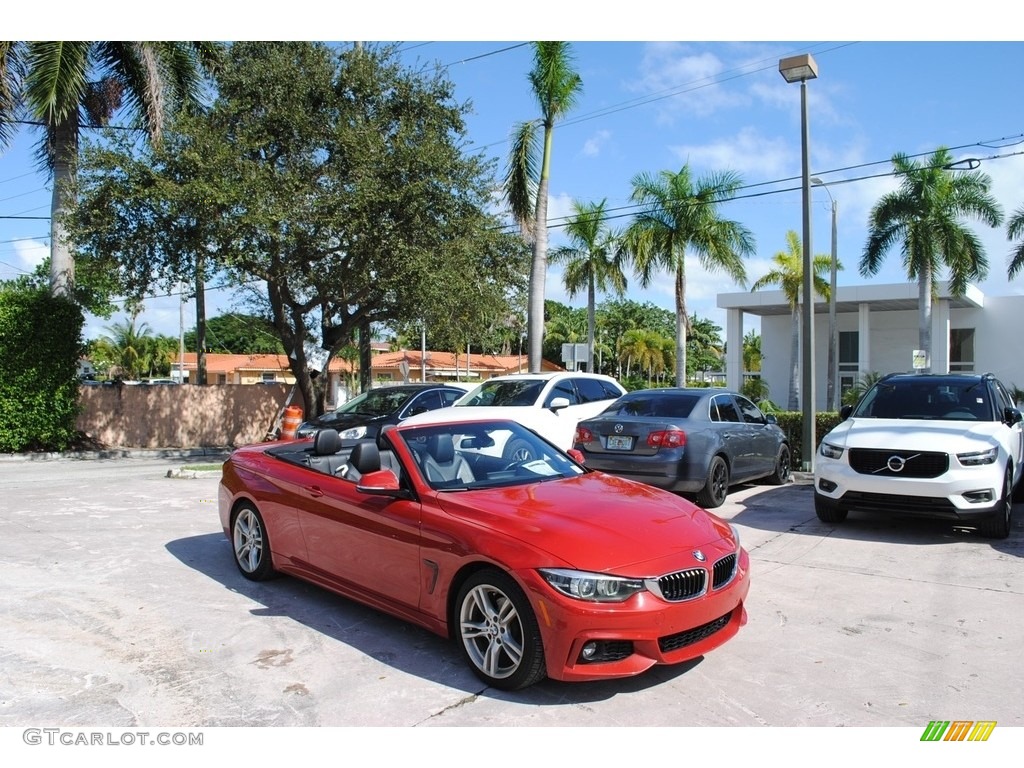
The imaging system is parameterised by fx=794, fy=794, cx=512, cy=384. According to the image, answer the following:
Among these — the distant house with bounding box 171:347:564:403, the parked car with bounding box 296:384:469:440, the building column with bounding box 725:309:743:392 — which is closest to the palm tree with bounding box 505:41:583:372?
the parked car with bounding box 296:384:469:440

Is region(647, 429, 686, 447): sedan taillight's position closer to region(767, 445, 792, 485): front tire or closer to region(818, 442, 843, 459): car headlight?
region(818, 442, 843, 459): car headlight

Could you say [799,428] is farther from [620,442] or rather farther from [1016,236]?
[1016,236]

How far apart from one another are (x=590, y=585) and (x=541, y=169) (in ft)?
60.0

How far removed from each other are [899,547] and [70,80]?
63.6ft

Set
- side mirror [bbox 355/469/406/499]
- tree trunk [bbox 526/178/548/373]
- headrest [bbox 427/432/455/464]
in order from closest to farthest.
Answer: side mirror [bbox 355/469/406/499] → headrest [bbox 427/432/455/464] → tree trunk [bbox 526/178/548/373]

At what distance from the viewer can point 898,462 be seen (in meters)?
7.86

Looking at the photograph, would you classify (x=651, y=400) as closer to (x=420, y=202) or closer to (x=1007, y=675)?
(x=1007, y=675)

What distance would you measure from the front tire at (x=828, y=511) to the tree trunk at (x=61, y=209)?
59.5 ft

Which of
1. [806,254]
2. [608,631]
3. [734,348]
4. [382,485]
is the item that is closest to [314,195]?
[806,254]

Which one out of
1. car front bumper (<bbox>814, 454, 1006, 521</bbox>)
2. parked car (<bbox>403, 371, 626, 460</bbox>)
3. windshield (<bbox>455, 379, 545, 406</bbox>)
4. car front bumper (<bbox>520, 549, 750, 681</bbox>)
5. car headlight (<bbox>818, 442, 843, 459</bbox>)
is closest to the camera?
car front bumper (<bbox>520, 549, 750, 681</bbox>)

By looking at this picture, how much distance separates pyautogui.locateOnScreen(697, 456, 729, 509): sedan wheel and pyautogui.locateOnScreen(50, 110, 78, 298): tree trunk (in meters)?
16.8

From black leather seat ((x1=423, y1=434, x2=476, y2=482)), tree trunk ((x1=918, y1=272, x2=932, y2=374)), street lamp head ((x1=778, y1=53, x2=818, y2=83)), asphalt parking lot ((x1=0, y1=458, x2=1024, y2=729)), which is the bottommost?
asphalt parking lot ((x1=0, y1=458, x2=1024, y2=729))

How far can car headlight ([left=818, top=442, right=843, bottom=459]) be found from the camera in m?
8.34
